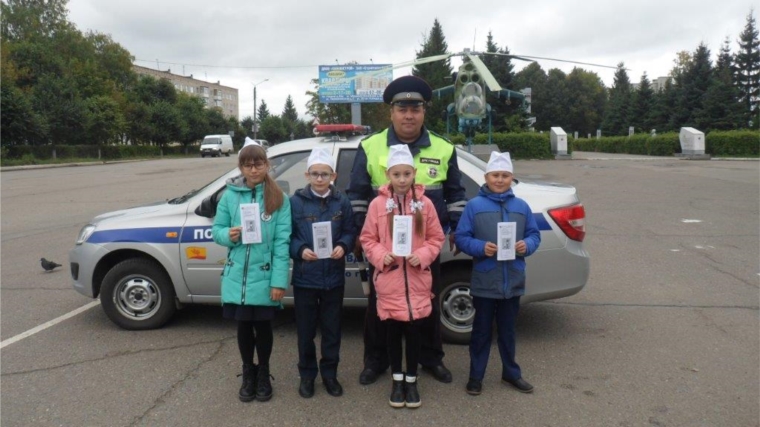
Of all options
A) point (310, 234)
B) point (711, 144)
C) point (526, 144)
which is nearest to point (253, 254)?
point (310, 234)

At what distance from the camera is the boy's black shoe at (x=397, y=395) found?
139 inches

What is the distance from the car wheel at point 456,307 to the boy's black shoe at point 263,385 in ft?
4.94

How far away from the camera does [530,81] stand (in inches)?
3115

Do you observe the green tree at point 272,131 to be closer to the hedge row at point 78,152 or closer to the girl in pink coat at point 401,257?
the hedge row at point 78,152

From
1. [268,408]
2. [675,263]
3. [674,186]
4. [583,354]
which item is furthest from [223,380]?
[674,186]

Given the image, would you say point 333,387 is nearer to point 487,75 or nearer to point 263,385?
point 263,385

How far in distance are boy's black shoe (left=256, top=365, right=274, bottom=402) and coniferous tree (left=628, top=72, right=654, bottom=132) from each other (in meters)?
61.5

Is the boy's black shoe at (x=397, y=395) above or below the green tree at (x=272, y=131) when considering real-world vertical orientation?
below

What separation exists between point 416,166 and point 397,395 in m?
1.50

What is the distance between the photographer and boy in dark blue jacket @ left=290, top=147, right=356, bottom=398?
360cm

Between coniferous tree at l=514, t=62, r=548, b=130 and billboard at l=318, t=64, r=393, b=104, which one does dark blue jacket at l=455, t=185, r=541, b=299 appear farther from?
coniferous tree at l=514, t=62, r=548, b=130

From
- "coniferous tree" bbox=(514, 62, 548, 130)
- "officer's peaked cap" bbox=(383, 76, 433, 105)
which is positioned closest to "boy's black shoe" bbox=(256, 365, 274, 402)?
"officer's peaked cap" bbox=(383, 76, 433, 105)

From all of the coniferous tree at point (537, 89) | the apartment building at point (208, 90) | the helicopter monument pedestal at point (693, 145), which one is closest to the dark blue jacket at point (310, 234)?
the helicopter monument pedestal at point (693, 145)

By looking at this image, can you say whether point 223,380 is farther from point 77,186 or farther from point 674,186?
point 77,186
